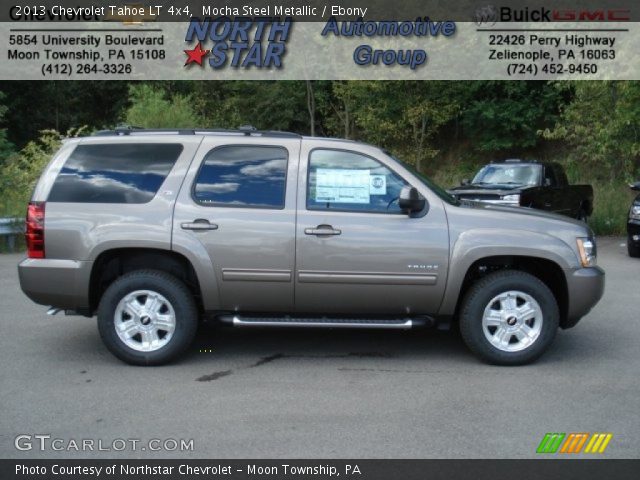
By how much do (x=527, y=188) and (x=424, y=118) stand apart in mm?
15407

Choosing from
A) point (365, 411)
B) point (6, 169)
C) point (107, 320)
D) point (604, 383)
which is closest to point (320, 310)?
point (365, 411)

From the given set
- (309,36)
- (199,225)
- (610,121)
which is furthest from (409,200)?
(309,36)

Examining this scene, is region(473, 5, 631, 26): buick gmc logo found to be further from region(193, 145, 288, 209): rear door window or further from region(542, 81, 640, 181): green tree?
region(193, 145, 288, 209): rear door window

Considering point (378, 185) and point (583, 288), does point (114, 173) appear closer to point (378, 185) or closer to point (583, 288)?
point (378, 185)

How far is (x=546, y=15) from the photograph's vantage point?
20.8 meters

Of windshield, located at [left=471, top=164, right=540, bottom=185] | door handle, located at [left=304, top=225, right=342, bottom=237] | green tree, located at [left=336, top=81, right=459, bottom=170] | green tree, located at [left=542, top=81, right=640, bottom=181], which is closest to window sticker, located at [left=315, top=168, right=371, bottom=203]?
door handle, located at [left=304, top=225, right=342, bottom=237]

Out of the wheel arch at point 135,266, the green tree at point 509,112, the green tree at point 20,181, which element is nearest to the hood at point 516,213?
the wheel arch at point 135,266

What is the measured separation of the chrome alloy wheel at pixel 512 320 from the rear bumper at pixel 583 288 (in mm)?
317

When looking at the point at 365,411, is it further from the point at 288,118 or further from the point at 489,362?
the point at 288,118

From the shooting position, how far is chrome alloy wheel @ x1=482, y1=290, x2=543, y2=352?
19.3ft

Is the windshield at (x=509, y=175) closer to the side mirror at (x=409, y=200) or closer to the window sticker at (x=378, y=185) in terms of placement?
the window sticker at (x=378, y=185)

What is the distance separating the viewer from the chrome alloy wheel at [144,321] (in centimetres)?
585
